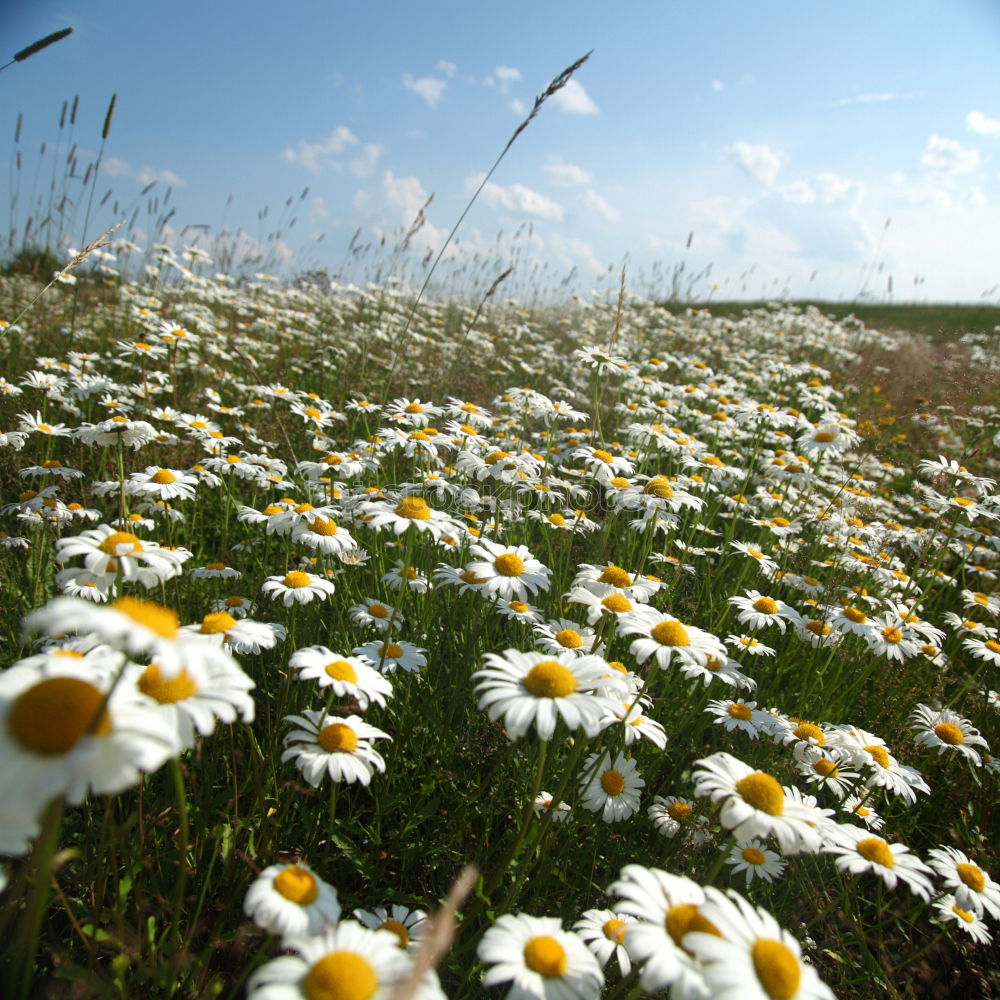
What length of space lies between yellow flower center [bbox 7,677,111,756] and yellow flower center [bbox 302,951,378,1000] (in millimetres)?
491

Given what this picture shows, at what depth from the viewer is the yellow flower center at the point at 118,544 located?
1446mm

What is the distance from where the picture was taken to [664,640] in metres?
1.93

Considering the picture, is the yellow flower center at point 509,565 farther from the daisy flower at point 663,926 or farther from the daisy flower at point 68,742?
the daisy flower at point 68,742

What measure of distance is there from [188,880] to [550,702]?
4.27 feet

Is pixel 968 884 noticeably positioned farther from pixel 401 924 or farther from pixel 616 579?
pixel 401 924

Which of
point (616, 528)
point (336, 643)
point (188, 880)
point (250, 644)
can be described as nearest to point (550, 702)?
point (250, 644)

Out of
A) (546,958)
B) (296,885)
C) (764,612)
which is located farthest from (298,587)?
(764,612)

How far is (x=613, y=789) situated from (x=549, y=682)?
3.09 ft

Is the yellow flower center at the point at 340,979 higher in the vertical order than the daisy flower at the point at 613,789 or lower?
higher

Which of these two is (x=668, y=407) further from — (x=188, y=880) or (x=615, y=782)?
(x=188, y=880)

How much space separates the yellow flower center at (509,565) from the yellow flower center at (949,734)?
217 centimetres

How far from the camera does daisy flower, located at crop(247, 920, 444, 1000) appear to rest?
904 millimetres

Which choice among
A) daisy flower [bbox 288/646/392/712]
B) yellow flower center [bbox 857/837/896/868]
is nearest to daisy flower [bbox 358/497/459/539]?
daisy flower [bbox 288/646/392/712]

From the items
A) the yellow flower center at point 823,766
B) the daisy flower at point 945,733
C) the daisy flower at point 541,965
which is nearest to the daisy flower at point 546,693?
the daisy flower at point 541,965
